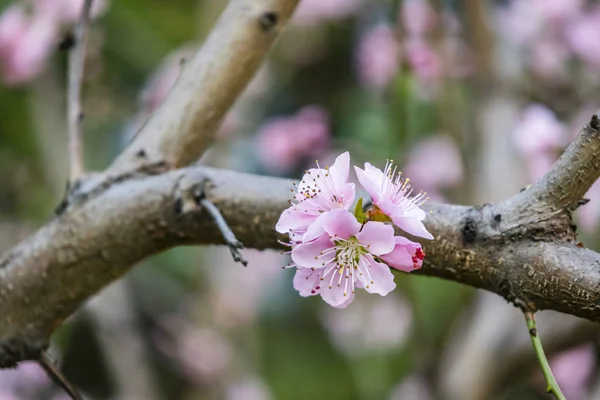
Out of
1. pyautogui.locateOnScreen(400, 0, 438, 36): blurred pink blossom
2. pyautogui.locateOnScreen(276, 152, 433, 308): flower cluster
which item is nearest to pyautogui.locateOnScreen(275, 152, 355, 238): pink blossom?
pyautogui.locateOnScreen(276, 152, 433, 308): flower cluster

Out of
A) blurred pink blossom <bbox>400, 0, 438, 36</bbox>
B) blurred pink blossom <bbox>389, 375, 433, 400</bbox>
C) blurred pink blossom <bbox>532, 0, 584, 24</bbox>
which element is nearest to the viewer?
blurred pink blossom <bbox>389, 375, 433, 400</bbox>

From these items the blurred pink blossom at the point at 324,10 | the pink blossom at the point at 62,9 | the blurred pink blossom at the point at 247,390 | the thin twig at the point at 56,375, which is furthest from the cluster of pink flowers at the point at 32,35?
the thin twig at the point at 56,375

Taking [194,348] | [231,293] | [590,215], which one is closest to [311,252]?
[590,215]

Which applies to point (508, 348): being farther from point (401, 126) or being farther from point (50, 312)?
point (50, 312)

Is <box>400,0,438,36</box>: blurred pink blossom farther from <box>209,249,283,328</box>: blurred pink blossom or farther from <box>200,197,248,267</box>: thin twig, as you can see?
<box>200,197,248,267</box>: thin twig

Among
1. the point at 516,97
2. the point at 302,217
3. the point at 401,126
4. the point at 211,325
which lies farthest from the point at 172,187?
the point at 211,325

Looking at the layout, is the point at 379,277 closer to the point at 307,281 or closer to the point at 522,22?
the point at 307,281

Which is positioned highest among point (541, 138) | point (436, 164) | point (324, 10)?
point (324, 10)

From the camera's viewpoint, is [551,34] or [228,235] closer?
[228,235]
